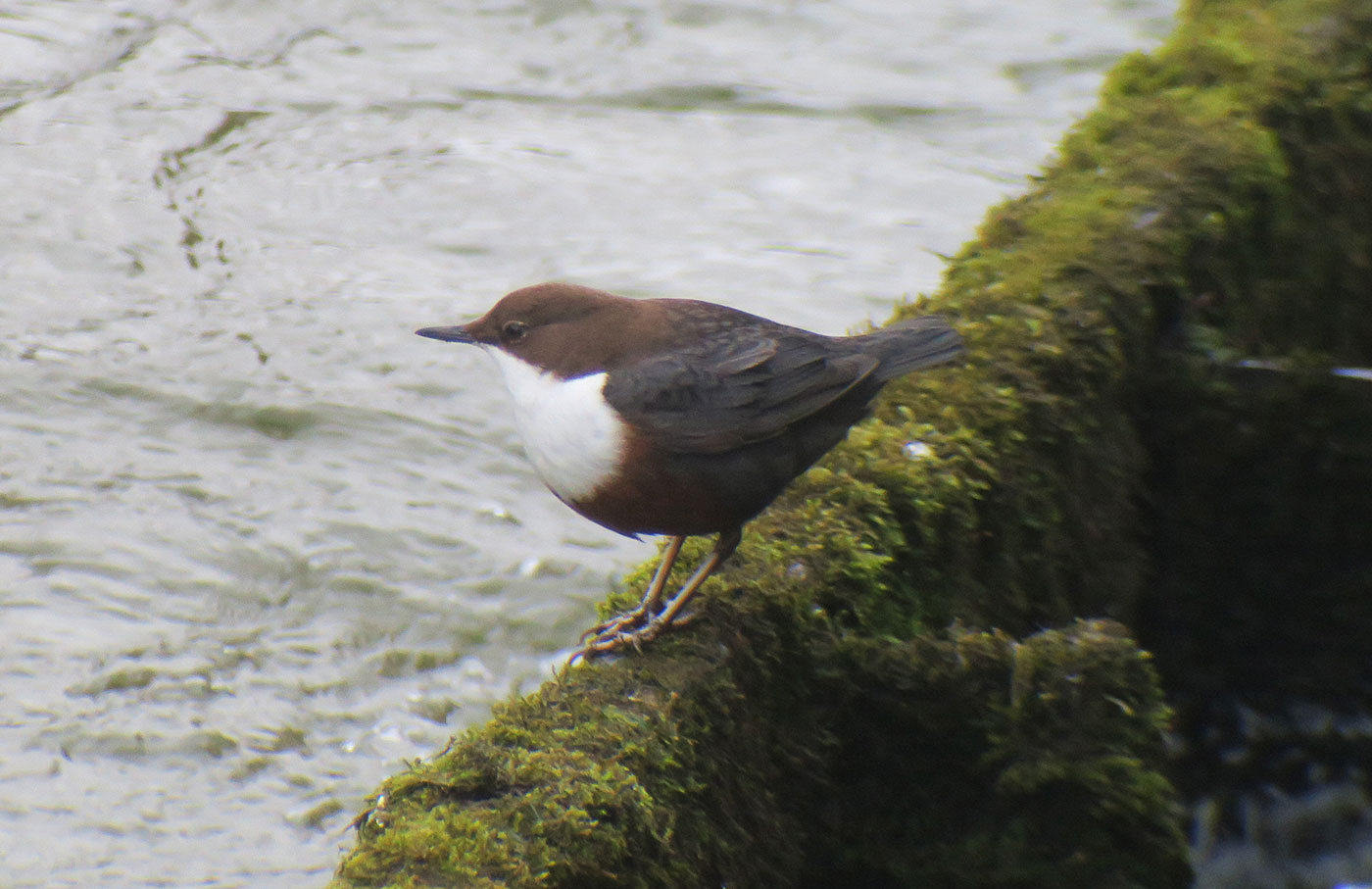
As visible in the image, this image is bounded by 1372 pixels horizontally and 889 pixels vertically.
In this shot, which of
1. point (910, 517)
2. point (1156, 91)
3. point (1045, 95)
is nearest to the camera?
point (910, 517)

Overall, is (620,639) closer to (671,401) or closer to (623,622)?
(623,622)

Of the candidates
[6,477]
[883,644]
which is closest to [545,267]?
[6,477]

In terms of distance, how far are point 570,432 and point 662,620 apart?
445 mm

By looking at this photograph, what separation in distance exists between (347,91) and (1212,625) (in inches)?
197

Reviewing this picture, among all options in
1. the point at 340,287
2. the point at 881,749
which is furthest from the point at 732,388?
the point at 340,287

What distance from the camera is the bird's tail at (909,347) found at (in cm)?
304

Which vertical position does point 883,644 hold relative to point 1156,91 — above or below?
below

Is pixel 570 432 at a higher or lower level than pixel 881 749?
higher

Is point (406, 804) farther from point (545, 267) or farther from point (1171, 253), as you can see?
point (545, 267)

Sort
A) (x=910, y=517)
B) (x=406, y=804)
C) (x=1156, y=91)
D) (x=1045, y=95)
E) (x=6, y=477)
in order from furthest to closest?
(x=1045, y=95) → (x=1156, y=91) → (x=6, y=477) → (x=910, y=517) → (x=406, y=804)

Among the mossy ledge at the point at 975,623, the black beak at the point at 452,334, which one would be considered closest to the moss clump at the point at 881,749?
the mossy ledge at the point at 975,623

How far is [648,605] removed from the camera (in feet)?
9.24

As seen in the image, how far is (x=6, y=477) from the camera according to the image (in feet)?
13.6

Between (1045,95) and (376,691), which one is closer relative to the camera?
(376,691)
